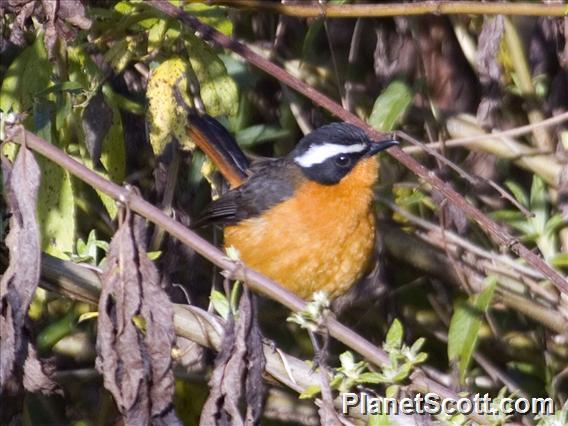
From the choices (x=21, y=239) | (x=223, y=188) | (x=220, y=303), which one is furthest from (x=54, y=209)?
(x=223, y=188)

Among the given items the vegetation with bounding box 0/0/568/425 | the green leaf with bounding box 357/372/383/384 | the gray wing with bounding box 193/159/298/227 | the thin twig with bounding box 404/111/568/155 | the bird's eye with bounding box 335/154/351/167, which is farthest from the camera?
the gray wing with bounding box 193/159/298/227

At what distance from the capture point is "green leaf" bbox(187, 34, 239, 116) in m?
3.99

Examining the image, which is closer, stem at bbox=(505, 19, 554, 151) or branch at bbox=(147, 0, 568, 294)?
branch at bbox=(147, 0, 568, 294)

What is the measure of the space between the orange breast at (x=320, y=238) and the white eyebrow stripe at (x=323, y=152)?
10cm

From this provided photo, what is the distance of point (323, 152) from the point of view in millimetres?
4648

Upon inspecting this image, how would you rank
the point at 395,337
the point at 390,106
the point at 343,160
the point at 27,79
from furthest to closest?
the point at 343,160 < the point at 390,106 < the point at 27,79 < the point at 395,337

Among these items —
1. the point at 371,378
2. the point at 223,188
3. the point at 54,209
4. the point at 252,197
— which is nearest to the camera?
the point at 371,378

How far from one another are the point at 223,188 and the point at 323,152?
0.74m

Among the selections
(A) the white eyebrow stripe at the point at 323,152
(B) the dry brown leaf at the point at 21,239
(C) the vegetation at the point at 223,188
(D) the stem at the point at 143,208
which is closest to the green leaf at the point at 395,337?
(C) the vegetation at the point at 223,188

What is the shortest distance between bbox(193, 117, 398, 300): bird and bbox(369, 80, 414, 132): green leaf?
19 centimetres

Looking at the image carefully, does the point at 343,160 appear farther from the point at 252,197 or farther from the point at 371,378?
the point at 371,378

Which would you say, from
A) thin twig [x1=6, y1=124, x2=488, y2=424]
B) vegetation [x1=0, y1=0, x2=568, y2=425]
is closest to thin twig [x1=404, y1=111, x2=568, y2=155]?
vegetation [x1=0, y1=0, x2=568, y2=425]

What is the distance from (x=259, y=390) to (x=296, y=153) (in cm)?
219

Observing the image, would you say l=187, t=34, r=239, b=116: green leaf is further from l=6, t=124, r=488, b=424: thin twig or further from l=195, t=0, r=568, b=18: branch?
l=6, t=124, r=488, b=424: thin twig
